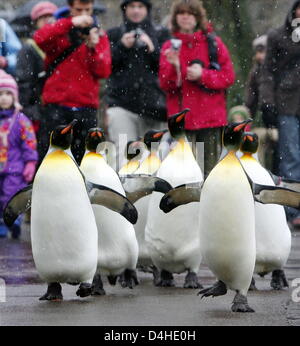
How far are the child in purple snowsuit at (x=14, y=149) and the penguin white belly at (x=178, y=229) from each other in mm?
3436

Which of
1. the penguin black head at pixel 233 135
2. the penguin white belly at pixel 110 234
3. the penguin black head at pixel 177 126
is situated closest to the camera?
the penguin black head at pixel 233 135

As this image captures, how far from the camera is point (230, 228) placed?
5.54 m

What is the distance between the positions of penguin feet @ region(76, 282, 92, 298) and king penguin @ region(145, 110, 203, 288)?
0.81 m

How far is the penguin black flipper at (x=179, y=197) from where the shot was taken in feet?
19.5

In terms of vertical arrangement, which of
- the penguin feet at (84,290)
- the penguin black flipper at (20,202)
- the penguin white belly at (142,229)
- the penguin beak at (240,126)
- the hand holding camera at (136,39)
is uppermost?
the hand holding camera at (136,39)

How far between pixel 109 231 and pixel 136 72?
3693 millimetres

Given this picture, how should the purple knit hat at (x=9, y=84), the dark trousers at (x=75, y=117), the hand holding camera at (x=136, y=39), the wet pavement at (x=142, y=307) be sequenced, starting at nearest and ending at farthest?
the wet pavement at (x=142, y=307) → the dark trousers at (x=75, y=117) → the hand holding camera at (x=136, y=39) → the purple knit hat at (x=9, y=84)

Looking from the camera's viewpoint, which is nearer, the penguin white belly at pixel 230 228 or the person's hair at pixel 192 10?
the penguin white belly at pixel 230 228

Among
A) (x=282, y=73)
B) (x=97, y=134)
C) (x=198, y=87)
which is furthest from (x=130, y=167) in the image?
(x=282, y=73)

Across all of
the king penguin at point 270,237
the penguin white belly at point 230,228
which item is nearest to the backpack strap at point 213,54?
the king penguin at point 270,237

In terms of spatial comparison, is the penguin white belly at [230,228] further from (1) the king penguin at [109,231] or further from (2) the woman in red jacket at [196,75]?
(2) the woman in red jacket at [196,75]

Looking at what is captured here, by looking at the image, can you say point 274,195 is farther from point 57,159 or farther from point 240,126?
point 57,159

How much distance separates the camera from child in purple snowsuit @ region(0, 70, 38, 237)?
984 cm
